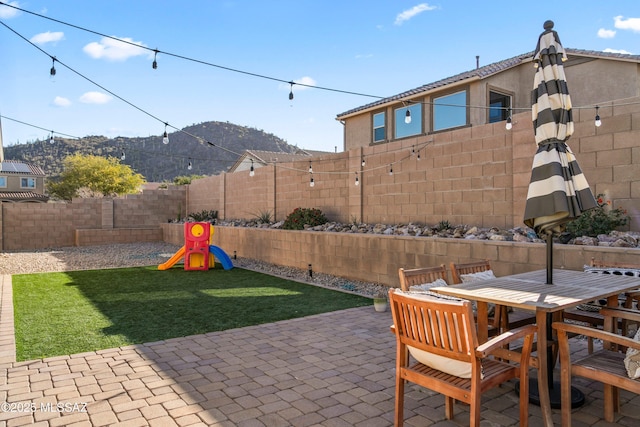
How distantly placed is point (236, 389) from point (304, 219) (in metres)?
7.82

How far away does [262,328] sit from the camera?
5.28 m

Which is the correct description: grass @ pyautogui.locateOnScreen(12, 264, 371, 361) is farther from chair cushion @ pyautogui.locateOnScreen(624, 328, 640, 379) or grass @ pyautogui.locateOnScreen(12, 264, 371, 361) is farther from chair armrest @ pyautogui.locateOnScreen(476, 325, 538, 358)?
chair cushion @ pyautogui.locateOnScreen(624, 328, 640, 379)

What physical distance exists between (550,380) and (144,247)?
52.5ft

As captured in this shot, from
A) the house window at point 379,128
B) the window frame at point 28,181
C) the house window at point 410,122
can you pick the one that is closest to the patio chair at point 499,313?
the house window at point 410,122

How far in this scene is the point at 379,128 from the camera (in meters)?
16.8

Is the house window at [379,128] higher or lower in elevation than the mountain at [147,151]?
lower

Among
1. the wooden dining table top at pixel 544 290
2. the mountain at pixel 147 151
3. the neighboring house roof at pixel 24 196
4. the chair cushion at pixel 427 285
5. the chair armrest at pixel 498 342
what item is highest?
the mountain at pixel 147 151

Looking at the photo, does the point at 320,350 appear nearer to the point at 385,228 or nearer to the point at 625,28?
the point at 385,228

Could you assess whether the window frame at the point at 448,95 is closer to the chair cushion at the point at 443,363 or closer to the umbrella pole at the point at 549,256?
the umbrella pole at the point at 549,256

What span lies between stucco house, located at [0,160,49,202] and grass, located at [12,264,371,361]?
43778 mm

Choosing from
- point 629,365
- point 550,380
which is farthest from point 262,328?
point 629,365

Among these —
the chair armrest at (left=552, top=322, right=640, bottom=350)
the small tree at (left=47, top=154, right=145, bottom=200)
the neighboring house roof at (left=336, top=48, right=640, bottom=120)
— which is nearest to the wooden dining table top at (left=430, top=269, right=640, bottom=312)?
the chair armrest at (left=552, top=322, right=640, bottom=350)

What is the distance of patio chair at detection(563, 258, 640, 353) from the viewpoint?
3.79 m

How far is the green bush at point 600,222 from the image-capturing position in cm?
581
